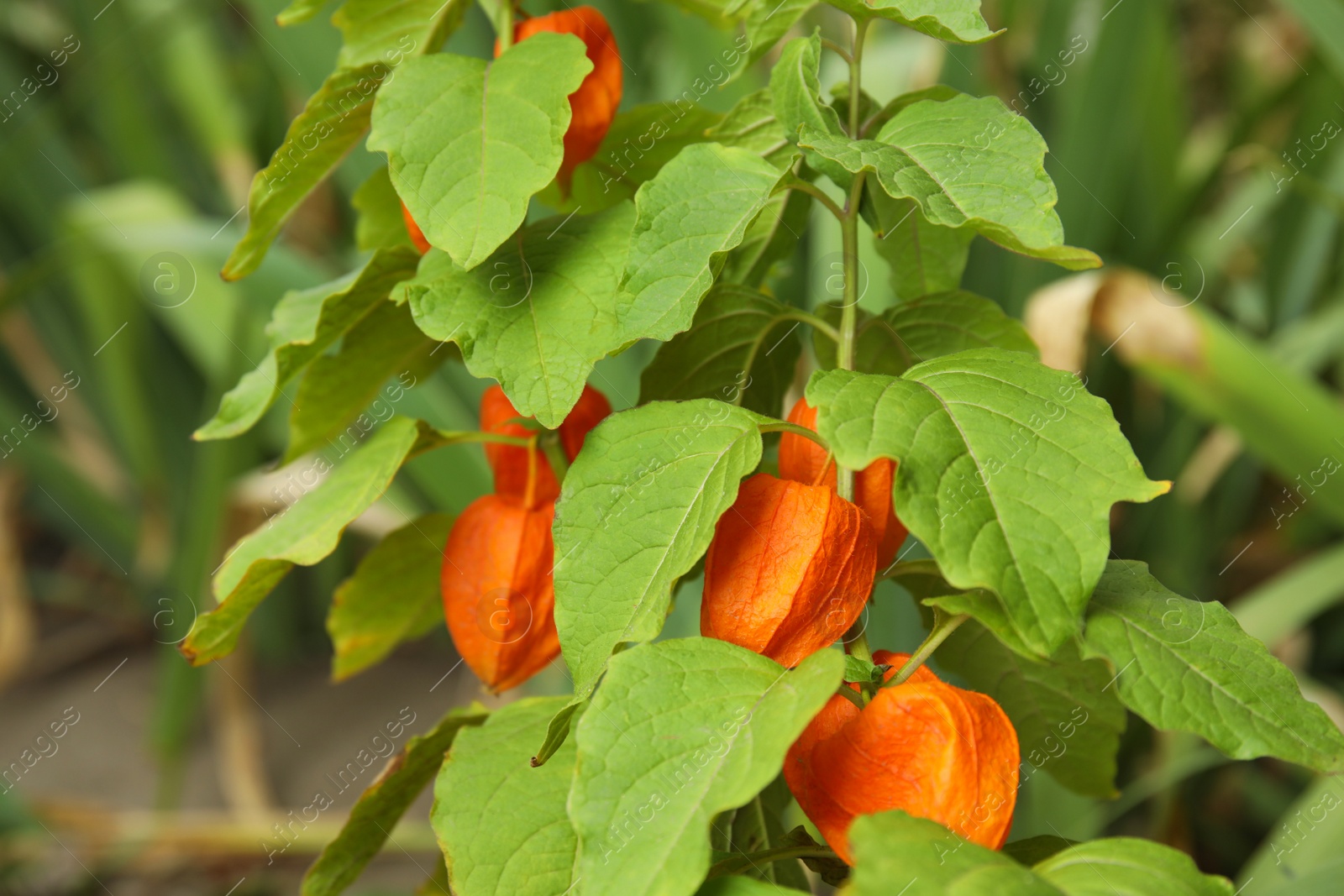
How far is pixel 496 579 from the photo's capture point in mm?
305

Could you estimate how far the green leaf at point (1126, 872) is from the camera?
0.67 ft

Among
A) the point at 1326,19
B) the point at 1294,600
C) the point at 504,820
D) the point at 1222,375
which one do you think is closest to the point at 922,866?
the point at 504,820

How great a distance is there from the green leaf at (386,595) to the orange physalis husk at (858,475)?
13 cm

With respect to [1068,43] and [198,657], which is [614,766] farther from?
[1068,43]

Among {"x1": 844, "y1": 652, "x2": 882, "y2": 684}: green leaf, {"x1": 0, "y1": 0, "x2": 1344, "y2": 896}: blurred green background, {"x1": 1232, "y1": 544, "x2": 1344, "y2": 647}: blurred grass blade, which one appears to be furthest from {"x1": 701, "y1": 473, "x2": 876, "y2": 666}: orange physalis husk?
{"x1": 1232, "y1": 544, "x2": 1344, "y2": 647}: blurred grass blade

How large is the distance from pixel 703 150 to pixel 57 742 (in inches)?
50.7

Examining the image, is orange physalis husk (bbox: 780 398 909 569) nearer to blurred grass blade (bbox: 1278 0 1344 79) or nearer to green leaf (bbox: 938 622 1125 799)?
green leaf (bbox: 938 622 1125 799)

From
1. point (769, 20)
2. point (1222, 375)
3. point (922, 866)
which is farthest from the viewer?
point (1222, 375)

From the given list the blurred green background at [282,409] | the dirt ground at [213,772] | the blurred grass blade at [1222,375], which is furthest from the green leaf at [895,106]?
the dirt ground at [213,772]

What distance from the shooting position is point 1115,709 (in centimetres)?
31

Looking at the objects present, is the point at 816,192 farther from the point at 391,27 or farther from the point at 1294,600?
the point at 1294,600

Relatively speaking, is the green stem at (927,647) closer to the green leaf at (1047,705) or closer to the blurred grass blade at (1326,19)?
the green leaf at (1047,705)

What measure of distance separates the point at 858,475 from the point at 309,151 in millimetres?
185

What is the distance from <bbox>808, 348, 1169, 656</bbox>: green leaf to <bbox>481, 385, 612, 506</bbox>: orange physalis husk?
0.34 feet
